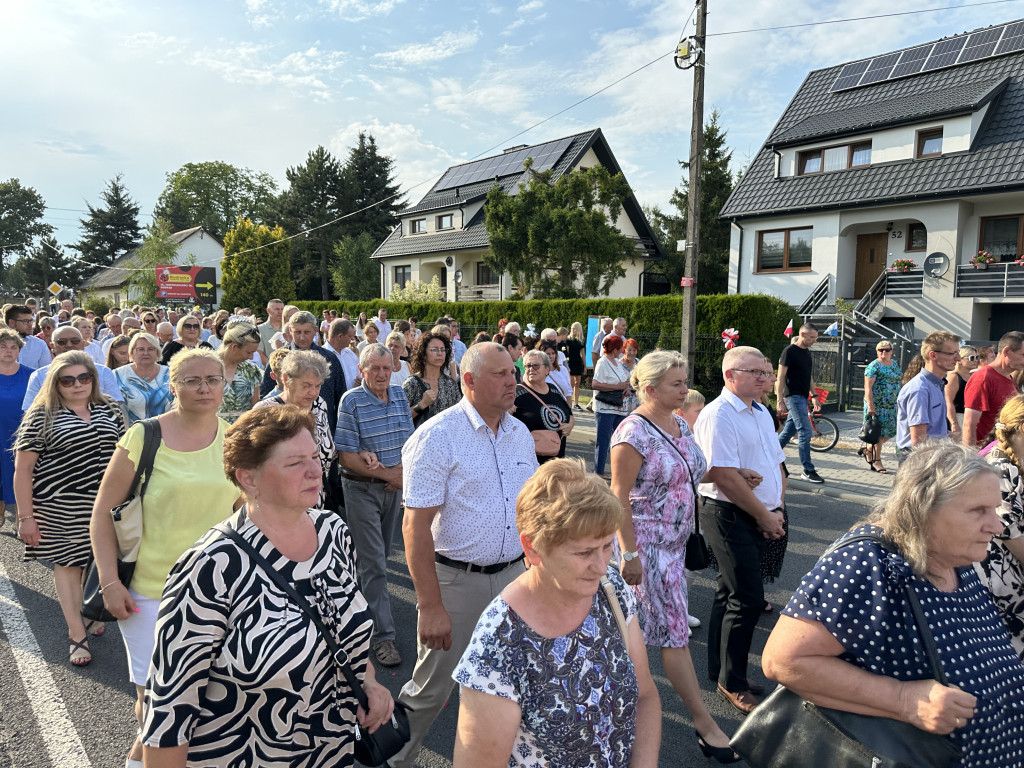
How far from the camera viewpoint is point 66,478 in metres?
4.23

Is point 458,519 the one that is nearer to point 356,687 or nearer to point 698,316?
point 356,687

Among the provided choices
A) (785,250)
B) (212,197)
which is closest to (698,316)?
(785,250)

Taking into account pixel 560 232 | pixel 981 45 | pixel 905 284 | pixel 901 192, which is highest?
pixel 981 45

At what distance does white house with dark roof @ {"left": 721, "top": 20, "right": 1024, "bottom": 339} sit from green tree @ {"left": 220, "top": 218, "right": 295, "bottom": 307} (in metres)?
32.1

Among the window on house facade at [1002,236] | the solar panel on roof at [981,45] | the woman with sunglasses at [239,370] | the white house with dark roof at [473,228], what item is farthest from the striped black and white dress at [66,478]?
the solar panel on roof at [981,45]

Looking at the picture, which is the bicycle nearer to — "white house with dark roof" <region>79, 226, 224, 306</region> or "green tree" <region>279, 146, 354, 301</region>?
"green tree" <region>279, 146, 354, 301</region>

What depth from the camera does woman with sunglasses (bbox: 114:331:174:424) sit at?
567cm

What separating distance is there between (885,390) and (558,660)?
357 inches

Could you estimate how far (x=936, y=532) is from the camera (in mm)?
1988

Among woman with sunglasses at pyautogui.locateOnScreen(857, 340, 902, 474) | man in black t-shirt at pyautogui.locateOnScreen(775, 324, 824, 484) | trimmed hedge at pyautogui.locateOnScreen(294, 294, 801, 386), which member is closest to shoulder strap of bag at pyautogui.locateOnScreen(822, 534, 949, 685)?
man in black t-shirt at pyautogui.locateOnScreen(775, 324, 824, 484)

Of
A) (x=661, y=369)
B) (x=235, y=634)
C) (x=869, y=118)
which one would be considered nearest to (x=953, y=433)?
(x=661, y=369)

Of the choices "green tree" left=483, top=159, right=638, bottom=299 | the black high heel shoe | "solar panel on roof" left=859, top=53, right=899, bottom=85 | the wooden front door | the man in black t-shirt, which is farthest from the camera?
"solar panel on roof" left=859, top=53, right=899, bottom=85

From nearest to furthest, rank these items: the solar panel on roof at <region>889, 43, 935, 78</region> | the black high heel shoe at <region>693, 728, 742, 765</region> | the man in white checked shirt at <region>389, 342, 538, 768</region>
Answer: the man in white checked shirt at <region>389, 342, 538, 768</region>
the black high heel shoe at <region>693, 728, 742, 765</region>
the solar panel on roof at <region>889, 43, 935, 78</region>

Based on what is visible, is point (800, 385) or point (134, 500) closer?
point (134, 500)
